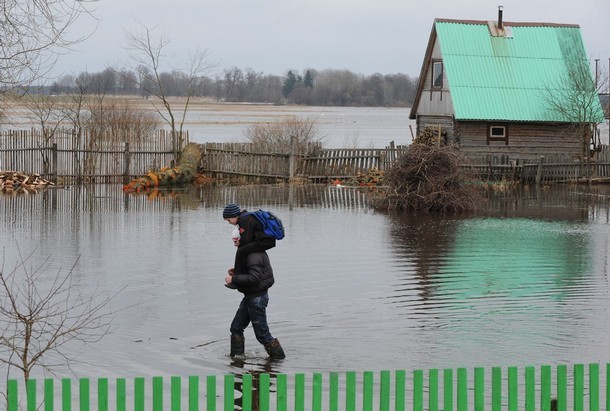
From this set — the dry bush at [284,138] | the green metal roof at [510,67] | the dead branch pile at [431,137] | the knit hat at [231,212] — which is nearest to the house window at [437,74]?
the green metal roof at [510,67]

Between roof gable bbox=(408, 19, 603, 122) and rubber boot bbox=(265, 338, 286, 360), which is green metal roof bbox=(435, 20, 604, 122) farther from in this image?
rubber boot bbox=(265, 338, 286, 360)

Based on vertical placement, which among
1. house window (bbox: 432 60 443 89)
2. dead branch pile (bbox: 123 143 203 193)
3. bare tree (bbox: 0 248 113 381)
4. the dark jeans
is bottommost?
bare tree (bbox: 0 248 113 381)

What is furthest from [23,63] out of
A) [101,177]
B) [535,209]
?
[101,177]

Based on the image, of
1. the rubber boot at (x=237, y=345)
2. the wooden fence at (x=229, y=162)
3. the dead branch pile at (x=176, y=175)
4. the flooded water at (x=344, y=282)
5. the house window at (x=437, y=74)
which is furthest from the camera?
the house window at (x=437, y=74)

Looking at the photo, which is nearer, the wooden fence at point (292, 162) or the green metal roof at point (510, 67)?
the wooden fence at point (292, 162)

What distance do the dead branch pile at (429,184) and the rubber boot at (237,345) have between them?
16787 millimetres

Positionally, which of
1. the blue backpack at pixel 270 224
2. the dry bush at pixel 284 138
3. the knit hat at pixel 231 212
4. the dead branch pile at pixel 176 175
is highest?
the dry bush at pixel 284 138

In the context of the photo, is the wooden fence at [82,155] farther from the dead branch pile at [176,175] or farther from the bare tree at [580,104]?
the bare tree at [580,104]

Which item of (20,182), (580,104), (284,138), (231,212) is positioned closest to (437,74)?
(580,104)

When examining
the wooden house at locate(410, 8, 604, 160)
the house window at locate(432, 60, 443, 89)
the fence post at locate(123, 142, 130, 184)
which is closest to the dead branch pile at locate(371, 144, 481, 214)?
the wooden house at locate(410, 8, 604, 160)

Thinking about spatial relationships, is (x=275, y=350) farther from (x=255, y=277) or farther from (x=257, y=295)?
(x=255, y=277)

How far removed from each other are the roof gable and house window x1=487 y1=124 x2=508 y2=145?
714 millimetres

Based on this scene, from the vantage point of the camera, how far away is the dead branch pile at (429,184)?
2816cm

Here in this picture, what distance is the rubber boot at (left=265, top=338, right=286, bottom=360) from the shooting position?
38.1 feet
